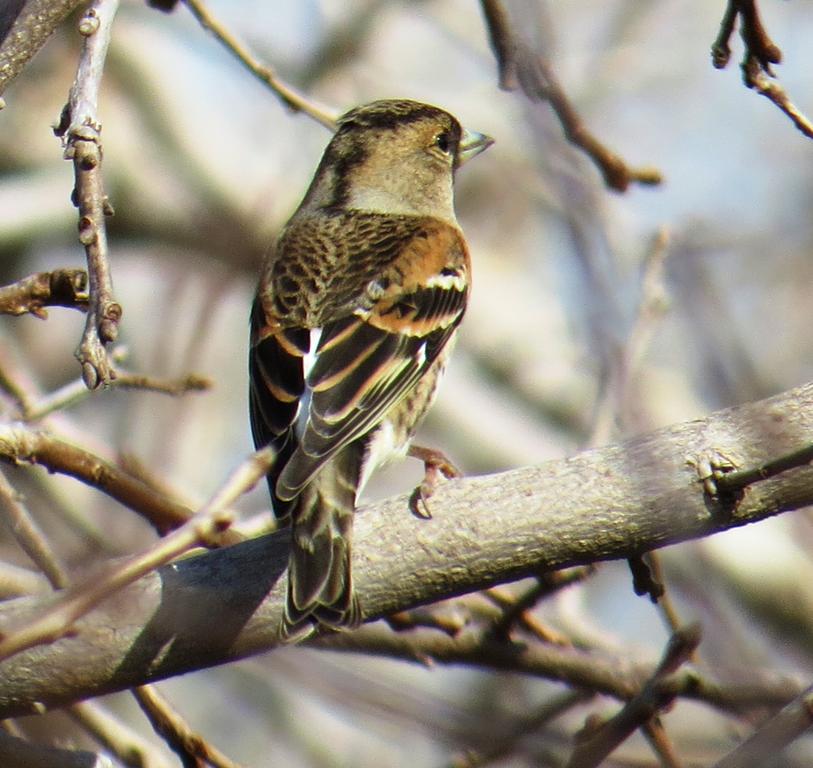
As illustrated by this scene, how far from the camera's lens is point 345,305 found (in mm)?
4859

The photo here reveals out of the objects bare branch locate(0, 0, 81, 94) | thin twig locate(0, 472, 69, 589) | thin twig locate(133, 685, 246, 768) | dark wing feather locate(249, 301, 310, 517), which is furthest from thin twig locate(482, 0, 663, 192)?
thin twig locate(133, 685, 246, 768)

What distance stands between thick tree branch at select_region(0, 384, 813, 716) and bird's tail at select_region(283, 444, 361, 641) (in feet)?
0.22

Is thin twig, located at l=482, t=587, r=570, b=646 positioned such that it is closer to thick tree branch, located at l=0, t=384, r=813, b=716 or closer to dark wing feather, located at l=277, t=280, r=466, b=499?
dark wing feather, located at l=277, t=280, r=466, b=499

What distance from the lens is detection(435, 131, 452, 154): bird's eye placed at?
622 centimetres

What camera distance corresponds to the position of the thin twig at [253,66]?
422cm

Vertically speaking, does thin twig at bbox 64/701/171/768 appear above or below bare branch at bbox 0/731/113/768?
below

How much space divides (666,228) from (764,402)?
1.61m

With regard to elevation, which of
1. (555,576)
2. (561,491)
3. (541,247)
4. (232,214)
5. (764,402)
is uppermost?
(764,402)

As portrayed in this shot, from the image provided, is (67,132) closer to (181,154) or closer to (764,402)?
(764,402)

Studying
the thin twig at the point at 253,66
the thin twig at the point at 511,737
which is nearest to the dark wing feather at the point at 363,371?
the thin twig at the point at 253,66

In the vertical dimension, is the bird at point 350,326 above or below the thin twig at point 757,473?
below

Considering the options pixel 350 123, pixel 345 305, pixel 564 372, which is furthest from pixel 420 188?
pixel 564 372

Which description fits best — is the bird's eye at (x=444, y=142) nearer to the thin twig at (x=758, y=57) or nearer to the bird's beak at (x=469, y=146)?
the bird's beak at (x=469, y=146)

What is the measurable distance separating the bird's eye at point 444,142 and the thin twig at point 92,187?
2872 millimetres
